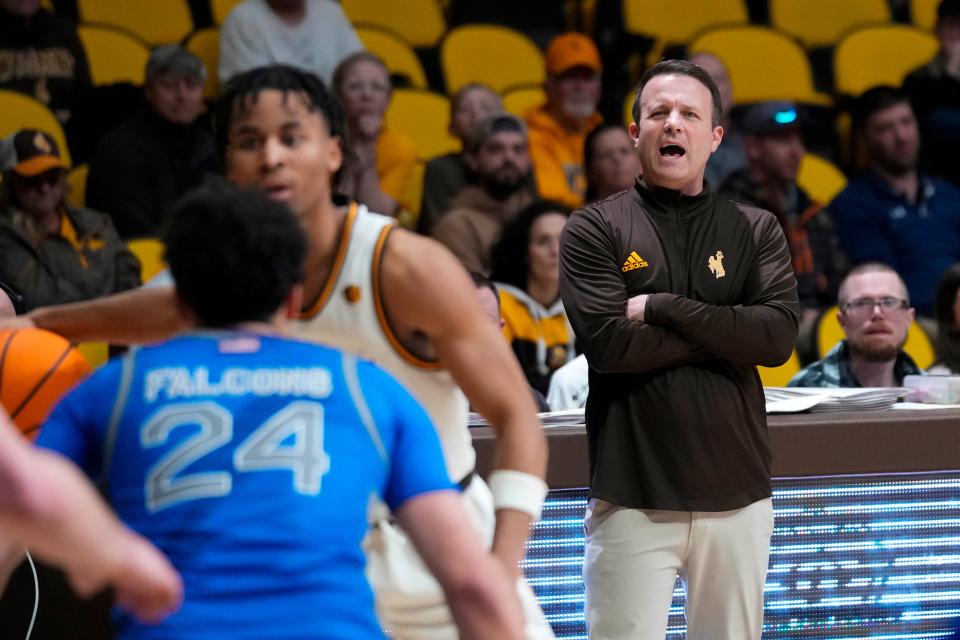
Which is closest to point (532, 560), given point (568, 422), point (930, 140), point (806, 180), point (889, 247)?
point (568, 422)

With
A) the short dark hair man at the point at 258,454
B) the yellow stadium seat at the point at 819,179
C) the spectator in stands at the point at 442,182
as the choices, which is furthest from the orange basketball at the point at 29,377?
the yellow stadium seat at the point at 819,179

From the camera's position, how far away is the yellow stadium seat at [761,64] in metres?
9.29

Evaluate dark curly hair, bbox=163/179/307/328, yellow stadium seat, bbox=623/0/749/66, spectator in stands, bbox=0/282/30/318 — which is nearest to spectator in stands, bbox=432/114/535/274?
yellow stadium seat, bbox=623/0/749/66

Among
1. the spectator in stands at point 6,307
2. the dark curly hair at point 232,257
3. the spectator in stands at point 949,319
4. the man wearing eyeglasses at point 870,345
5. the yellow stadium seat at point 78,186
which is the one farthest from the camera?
the yellow stadium seat at point 78,186

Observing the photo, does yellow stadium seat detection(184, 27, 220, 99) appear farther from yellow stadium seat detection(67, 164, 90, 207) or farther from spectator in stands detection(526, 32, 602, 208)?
spectator in stands detection(526, 32, 602, 208)

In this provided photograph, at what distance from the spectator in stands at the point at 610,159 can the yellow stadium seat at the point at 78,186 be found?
2.80 m

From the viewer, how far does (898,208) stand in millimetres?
8117

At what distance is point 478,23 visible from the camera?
9.61m

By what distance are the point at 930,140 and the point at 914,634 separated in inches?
205

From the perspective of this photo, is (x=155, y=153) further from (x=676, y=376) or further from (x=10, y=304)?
(x=676, y=376)

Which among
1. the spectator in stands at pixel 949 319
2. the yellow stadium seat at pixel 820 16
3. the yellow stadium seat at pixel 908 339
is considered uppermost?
the yellow stadium seat at pixel 820 16

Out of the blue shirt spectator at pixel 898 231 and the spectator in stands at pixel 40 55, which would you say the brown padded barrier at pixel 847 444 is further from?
the spectator in stands at pixel 40 55

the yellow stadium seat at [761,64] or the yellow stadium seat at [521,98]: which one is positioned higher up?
the yellow stadium seat at [761,64]

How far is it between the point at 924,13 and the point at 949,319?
507cm
